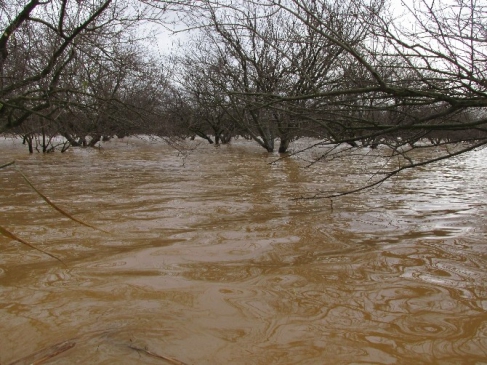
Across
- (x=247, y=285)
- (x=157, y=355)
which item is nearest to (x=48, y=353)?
(x=157, y=355)

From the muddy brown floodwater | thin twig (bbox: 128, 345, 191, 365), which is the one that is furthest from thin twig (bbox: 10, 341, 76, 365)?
thin twig (bbox: 128, 345, 191, 365)

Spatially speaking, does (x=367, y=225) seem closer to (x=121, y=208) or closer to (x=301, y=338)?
(x=301, y=338)

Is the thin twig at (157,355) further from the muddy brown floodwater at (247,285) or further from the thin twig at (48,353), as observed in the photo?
the thin twig at (48,353)

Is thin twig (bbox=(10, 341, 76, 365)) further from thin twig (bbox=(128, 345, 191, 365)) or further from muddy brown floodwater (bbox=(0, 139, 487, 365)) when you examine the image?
thin twig (bbox=(128, 345, 191, 365))

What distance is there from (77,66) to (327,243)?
6.00 meters

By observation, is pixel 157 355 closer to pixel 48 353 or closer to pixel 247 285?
pixel 48 353

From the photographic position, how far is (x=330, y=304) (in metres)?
1.69

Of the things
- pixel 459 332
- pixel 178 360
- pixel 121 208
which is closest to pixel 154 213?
pixel 121 208

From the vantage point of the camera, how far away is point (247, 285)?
1.90 meters

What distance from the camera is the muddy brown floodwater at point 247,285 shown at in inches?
53.2

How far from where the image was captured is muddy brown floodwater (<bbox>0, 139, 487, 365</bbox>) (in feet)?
4.43

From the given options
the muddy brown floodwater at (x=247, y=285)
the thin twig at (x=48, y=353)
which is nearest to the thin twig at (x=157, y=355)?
the muddy brown floodwater at (x=247, y=285)

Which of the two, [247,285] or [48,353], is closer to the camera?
[48,353]

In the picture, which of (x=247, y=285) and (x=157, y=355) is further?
(x=247, y=285)
